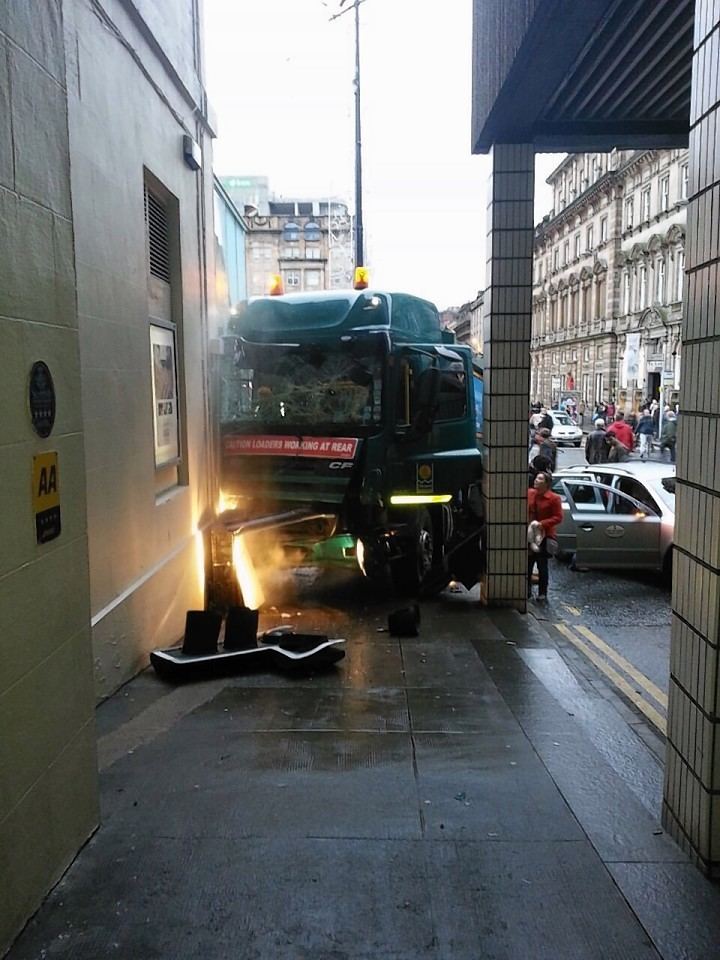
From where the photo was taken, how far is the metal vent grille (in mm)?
7492

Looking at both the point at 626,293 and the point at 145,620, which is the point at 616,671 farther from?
the point at 626,293

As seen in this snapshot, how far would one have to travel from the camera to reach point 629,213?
167 feet

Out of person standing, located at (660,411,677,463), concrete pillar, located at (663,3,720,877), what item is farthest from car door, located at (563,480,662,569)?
person standing, located at (660,411,677,463)

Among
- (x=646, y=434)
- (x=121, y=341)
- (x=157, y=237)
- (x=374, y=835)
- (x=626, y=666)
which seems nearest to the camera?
(x=374, y=835)

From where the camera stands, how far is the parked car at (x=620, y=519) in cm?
1046

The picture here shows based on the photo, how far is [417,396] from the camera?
8.80 metres

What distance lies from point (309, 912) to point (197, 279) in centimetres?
732

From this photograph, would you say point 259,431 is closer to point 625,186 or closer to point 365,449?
point 365,449

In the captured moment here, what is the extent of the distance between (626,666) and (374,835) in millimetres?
4580

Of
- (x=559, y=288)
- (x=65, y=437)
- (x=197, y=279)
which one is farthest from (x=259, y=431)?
(x=559, y=288)

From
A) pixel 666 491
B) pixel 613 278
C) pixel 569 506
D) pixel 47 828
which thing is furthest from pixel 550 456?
pixel 613 278

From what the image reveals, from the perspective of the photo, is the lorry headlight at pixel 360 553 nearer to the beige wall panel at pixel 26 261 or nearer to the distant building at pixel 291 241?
the beige wall panel at pixel 26 261

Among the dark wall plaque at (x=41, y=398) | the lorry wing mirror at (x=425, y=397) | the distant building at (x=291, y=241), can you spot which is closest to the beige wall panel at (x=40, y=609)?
the dark wall plaque at (x=41, y=398)

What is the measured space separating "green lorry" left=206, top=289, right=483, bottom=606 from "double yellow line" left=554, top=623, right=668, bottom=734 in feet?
5.02
